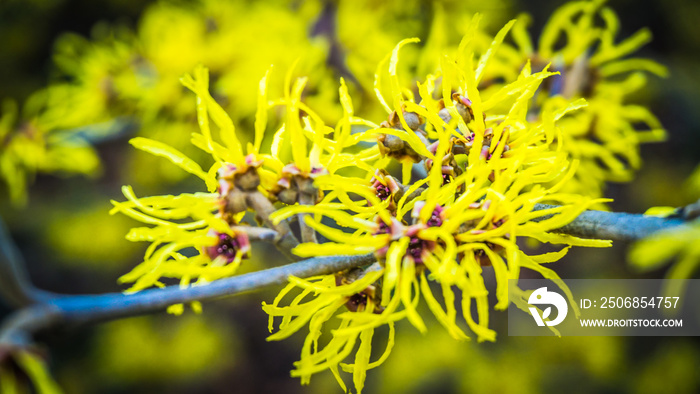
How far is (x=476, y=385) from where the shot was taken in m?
2.26

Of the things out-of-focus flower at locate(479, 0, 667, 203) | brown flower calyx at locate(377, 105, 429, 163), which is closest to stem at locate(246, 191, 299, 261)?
brown flower calyx at locate(377, 105, 429, 163)

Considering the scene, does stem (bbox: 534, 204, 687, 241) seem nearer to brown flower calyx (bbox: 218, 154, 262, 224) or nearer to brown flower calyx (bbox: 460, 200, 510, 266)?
brown flower calyx (bbox: 460, 200, 510, 266)

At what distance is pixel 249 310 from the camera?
3.01 meters

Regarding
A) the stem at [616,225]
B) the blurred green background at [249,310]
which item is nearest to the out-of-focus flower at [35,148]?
the blurred green background at [249,310]

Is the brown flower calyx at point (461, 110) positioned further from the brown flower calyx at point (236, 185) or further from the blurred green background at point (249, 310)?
the blurred green background at point (249, 310)

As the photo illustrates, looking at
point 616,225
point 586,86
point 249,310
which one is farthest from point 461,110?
point 249,310

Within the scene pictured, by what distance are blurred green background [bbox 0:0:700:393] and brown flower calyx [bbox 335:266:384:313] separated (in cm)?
159

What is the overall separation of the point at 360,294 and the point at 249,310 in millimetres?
2666

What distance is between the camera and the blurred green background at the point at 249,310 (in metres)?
2.26

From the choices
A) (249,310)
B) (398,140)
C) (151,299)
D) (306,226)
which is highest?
(398,140)

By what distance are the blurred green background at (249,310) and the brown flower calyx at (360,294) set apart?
159 cm

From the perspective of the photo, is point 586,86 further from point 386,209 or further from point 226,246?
point 226,246

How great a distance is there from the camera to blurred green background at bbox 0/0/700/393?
7.42ft

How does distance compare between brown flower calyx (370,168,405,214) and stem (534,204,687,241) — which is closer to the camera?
stem (534,204,687,241)
